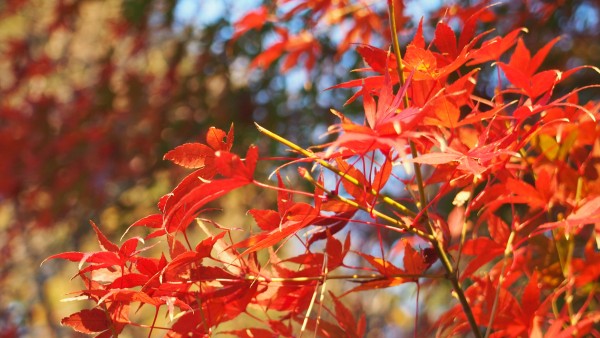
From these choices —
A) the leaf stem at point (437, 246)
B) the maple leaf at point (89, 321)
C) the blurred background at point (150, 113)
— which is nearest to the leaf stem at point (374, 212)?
the leaf stem at point (437, 246)

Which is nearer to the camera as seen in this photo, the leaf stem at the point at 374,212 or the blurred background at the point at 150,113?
the leaf stem at the point at 374,212

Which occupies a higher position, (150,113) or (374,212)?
(374,212)

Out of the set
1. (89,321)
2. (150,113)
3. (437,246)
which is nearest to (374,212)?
(437,246)

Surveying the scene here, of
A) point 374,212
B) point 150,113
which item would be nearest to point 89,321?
point 374,212

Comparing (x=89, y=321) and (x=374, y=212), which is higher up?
(x=374, y=212)

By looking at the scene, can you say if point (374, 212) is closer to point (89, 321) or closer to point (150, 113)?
point (89, 321)

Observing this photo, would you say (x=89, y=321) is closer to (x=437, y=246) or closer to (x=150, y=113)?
(x=437, y=246)

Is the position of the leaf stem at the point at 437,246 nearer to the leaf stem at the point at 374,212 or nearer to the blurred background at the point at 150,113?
the leaf stem at the point at 374,212

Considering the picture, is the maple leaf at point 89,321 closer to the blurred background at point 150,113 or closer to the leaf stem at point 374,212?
the leaf stem at point 374,212

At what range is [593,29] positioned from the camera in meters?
1.94

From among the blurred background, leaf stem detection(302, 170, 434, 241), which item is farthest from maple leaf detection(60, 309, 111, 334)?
the blurred background

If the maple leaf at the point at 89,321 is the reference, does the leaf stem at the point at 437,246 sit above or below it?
above

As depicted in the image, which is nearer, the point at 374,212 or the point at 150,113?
the point at 374,212

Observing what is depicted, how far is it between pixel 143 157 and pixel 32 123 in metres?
0.51
